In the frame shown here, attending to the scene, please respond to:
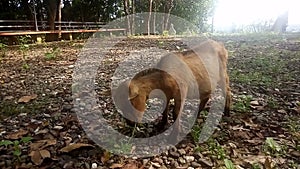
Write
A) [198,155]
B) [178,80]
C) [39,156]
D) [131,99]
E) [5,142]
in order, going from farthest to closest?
[178,80] < [198,155] < [5,142] < [39,156] < [131,99]

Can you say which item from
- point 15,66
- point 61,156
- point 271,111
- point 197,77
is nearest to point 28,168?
point 61,156

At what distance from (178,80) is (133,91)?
0.78 m

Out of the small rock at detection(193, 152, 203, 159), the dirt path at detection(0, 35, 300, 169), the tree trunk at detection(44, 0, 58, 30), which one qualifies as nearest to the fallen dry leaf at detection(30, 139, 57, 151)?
the dirt path at detection(0, 35, 300, 169)

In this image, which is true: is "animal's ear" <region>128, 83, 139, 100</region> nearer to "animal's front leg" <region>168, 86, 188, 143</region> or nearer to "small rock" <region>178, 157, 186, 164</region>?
"animal's front leg" <region>168, 86, 188, 143</region>

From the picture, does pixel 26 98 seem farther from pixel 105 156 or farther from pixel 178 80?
Answer: pixel 178 80

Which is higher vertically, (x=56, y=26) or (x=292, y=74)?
(x=56, y=26)

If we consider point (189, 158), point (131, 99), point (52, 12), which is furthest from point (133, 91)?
point (52, 12)

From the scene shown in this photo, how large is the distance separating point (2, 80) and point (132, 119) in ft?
15.2

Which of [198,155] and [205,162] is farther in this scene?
[198,155]

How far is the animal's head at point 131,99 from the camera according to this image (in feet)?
11.4

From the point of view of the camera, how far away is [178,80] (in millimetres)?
4055

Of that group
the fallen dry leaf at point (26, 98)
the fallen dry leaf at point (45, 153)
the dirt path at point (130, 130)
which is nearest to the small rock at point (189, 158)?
the dirt path at point (130, 130)

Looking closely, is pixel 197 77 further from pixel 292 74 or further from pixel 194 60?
pixel 292 74

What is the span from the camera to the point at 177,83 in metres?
4.02
